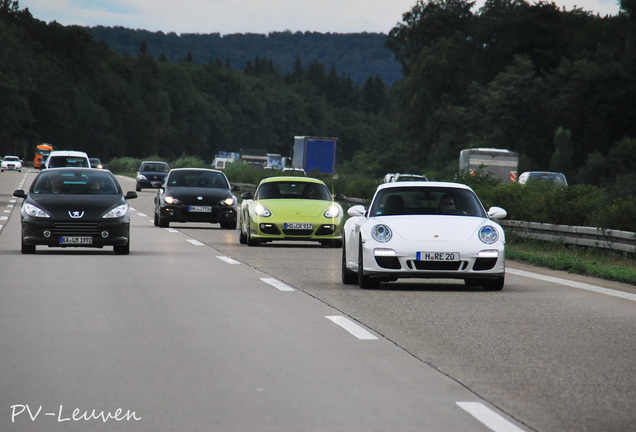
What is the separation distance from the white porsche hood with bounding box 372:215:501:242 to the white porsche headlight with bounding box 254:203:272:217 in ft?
27.5

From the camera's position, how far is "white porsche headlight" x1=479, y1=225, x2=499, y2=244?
14.3m

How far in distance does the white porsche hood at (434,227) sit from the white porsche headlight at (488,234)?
0.22ft

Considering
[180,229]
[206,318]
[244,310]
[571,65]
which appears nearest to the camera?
[206,318]

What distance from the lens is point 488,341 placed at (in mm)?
9656

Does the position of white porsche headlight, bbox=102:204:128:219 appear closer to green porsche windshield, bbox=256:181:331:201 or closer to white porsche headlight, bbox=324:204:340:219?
green porsche windshield, bbox=256:181:331:201

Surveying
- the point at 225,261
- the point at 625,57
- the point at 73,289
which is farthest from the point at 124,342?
the point at 625,57

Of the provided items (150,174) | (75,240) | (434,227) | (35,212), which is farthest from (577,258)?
(150,174)

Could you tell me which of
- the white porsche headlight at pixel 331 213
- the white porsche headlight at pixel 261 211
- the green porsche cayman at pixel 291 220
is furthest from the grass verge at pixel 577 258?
the white porsche headlight at pixel 261 211

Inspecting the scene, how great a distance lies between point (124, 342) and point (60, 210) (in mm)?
10139

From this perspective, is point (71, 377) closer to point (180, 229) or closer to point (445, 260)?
point (445, 260)

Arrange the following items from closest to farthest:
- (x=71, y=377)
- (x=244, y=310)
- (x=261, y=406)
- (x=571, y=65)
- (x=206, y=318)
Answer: (x=261, y=406)
(x=71, y=377)
(x=206, y=318)
(x=244, y=310)
(x=571, y=65)

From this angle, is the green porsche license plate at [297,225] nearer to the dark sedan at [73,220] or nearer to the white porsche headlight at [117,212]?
the dark sedan at [73,220]

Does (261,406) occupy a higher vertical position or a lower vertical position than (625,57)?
lower

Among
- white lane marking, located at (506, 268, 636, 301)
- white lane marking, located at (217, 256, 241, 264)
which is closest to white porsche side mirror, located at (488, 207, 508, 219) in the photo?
white lane marking, located at (506, 268, 636, 301)
